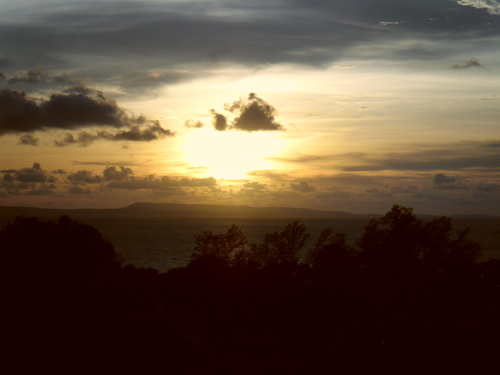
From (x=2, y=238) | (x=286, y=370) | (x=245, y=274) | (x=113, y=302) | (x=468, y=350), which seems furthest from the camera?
(x=2, y=238)

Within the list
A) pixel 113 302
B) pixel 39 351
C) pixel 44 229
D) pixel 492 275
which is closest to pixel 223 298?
pixel 113 302

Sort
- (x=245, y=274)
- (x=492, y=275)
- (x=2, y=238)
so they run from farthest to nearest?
(x=2, y=238)
(x=245, y=274)
(x=492, y=275)

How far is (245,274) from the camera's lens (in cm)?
5250

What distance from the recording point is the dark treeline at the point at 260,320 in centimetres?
2862

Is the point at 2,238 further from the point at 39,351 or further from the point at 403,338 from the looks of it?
the point at 403,338

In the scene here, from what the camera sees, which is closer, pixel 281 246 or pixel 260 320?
pixel 260 320

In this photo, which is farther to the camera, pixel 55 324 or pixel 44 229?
pixel 44 229

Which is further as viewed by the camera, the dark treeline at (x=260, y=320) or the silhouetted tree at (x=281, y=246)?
the silhouetted tree at (x=281, y=246)

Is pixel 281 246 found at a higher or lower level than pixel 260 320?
higher

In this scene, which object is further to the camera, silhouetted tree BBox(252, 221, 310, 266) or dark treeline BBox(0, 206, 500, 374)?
silhouetted tree BBox(252, 221, 310, 266)

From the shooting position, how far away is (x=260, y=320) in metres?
35.9

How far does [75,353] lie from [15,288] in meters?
7.98

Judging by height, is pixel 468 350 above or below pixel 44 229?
below

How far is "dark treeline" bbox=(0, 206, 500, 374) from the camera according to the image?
28625mm
